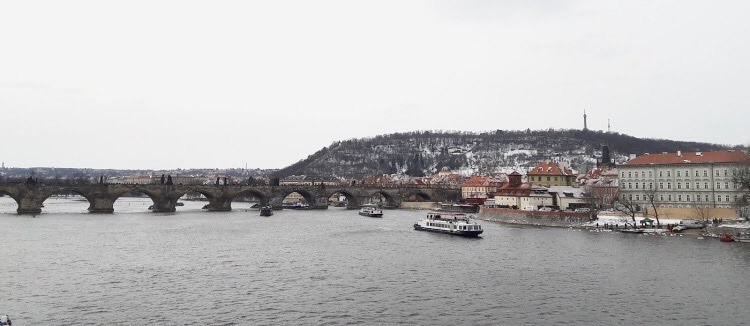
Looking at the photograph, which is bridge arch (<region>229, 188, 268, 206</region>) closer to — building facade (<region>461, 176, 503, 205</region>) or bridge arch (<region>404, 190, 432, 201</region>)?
bridge arch (<region>404, 190, 432, 201</region>)

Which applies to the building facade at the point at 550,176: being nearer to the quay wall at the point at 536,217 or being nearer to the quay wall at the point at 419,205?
the quay wall at the point at 419,205

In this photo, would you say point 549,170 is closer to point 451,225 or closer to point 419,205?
point 419,205

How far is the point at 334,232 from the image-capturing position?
228ft

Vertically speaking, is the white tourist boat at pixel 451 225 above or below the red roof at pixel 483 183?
below

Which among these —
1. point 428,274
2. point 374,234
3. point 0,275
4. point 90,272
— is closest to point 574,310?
point 428,274

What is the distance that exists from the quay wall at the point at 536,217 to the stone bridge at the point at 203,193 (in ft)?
166

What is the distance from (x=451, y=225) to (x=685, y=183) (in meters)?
35.4

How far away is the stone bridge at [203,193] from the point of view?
98.7 m

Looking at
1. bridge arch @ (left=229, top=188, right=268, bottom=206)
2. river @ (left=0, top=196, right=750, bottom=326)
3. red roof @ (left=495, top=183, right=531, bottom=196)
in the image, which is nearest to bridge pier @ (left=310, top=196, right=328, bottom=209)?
bridge arch @ (left=229, top=188, right=268, bottom=206)

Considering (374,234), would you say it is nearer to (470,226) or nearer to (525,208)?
(470,226)

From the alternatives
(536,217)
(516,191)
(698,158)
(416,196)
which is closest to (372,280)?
(536,217)

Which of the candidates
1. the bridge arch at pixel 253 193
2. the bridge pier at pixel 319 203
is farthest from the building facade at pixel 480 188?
the bridge arch at pixel 253 193

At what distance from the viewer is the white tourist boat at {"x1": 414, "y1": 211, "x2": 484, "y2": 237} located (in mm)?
64625

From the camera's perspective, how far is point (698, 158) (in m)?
79.5
